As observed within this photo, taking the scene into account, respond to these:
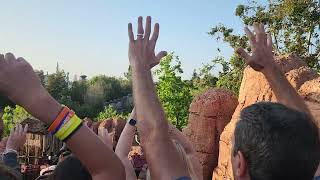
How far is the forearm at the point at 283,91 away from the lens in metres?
2.24

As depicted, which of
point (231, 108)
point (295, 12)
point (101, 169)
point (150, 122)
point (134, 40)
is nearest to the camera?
point (101, 169)

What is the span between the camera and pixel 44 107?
1523 mm

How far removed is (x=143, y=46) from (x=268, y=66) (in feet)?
2.12

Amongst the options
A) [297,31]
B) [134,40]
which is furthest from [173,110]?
[134,40]

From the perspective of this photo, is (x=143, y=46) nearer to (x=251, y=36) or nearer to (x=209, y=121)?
(x=251, y=36)

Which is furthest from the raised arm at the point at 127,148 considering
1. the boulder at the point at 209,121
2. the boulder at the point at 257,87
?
the boulder at the point at 209,121

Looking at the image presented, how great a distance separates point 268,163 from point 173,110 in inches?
1015

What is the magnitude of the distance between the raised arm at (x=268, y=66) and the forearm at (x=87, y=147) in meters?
0.91

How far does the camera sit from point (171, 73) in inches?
1110

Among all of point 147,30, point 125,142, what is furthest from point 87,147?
point 125,142

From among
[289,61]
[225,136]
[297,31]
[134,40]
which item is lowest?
[225,136]

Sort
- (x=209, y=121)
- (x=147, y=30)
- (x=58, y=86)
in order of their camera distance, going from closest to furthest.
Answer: (x=147, y=30) → (x=209, y=121) → (x=58, y=86)

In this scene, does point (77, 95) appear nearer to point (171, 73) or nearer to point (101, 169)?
point (171, 73)

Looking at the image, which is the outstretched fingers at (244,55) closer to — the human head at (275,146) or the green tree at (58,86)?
the human head at (275,146)
